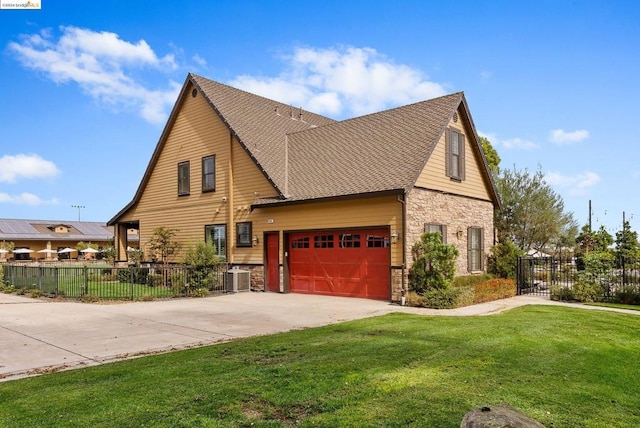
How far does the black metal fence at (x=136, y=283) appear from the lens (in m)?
17.2

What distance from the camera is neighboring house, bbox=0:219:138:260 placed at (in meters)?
54.4

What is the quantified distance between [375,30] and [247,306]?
9332 mm

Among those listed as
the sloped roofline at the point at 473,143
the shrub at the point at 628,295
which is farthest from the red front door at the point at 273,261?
the shrub at the point at 628,295

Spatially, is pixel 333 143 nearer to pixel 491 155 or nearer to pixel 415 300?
pixel 415 300

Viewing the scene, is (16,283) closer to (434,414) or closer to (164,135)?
(164,135)

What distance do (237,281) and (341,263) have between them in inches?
182

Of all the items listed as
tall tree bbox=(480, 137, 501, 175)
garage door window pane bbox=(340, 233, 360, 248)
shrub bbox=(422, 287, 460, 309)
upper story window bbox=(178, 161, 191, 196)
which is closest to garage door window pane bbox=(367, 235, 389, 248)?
garage door window pane bbox=(340, 233, 360, 248)

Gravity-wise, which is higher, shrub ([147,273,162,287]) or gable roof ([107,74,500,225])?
gable roof ([107,74,500,225])

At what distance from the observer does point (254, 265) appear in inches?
794

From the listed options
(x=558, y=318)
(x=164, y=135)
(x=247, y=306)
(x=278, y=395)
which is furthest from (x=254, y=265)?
(x=278, y=395)

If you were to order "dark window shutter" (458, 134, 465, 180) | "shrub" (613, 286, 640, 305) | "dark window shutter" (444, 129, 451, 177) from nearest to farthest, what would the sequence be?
"shrub" (613, 286, 640, 305)
"dark window shutter" (444, 129, 451, 177)
"dark window shutter" (458, 134, 465, 180)

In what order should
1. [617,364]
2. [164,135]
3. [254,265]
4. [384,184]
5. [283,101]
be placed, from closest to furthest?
1. [617,364]
2. [384,184]
3. [254,265]
4. [164,135]
5. [283,101]

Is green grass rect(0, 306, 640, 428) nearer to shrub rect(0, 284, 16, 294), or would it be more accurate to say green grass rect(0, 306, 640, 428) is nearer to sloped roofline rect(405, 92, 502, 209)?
sloped roofline rect(405, 92, 502, 209)

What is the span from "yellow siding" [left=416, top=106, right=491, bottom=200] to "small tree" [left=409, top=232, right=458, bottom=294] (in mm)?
2223
